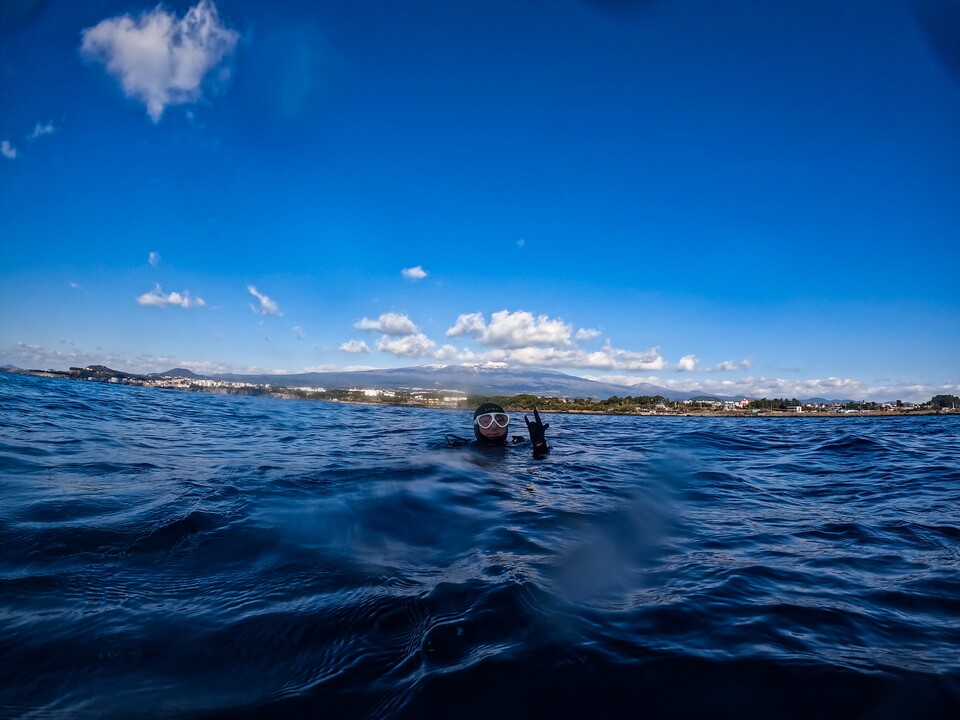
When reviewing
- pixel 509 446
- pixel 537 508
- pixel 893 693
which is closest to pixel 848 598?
pixel 893 693

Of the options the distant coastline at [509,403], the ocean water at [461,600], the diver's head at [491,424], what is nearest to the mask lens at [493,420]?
the diver's head at [491,424]

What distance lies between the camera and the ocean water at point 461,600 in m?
3.16

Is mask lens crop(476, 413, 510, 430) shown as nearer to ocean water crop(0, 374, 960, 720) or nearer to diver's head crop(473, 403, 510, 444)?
diver's head crop(473, 403, 510, 444)

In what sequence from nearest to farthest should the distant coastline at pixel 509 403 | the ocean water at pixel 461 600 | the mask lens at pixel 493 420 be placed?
the ocean water at pixel 461 600
the mask lens at pixel 493 420
the distant coastline at pixel 509 403

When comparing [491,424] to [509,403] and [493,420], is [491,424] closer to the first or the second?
[493,420]

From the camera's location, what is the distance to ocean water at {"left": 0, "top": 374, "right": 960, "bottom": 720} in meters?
3.16

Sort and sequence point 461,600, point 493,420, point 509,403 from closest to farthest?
point 461,600 → point 493,420 → point 509,403

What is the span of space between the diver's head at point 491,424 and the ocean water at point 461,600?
964 centimetres

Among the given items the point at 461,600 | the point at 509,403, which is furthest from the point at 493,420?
the point at 509,403

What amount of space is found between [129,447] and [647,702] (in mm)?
16662

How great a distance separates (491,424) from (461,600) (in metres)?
15.5

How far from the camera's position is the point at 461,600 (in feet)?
15.4

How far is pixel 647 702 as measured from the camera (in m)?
3.08

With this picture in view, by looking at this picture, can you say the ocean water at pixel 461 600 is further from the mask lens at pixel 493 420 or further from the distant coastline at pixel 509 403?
the distant coastline at pixel 509 403
